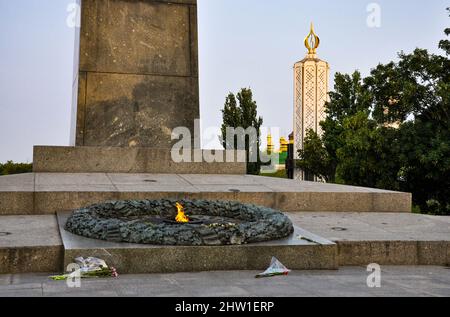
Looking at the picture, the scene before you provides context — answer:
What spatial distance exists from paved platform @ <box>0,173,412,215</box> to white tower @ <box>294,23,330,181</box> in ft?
68.7

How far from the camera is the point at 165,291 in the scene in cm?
371

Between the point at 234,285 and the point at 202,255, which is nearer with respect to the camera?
the point at 234,285

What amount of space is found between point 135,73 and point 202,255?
5522 mm

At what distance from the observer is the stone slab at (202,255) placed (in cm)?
448

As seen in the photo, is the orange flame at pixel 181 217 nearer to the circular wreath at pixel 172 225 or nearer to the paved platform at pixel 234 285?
the circular wreath at pixel 172 225

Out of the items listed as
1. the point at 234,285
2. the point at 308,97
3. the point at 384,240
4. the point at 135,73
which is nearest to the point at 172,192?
the point at 384,240

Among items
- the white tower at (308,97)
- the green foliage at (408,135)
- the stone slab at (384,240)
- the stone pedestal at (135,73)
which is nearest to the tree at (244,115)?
the white tower at (308,97)

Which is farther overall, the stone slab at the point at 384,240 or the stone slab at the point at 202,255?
the stone slab at the point at 384,240

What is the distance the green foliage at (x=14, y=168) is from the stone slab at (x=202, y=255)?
12.9 metres

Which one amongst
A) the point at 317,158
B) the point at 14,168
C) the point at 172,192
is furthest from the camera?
the point at 317,158

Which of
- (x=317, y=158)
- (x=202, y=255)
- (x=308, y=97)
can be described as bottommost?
(x=202, y=255)

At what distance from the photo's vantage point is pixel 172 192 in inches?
275

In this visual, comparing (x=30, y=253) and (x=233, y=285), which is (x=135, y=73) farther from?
(x=233, y=285)

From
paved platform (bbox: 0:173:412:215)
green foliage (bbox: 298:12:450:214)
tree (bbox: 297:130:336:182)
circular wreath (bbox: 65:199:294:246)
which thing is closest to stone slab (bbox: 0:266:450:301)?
circular wreath (bbox: 65:199:294:246)
